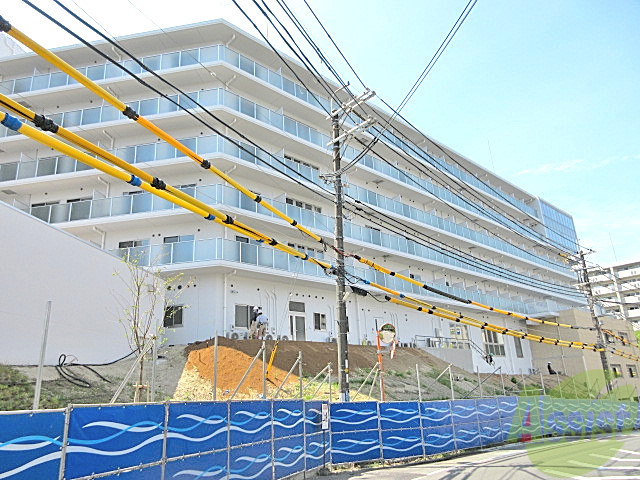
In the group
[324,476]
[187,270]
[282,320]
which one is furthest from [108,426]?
[282,320]

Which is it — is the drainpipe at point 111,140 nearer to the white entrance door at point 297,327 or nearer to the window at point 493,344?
the white entrance door at point 297,327

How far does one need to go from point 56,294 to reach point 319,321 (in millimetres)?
16604

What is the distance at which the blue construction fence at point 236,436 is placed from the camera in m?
5.64

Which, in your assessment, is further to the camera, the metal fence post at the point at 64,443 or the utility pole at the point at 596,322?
the utility pole at the point at 596,322

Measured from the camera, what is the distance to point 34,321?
15.2 m

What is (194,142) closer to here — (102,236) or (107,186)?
(107,186)

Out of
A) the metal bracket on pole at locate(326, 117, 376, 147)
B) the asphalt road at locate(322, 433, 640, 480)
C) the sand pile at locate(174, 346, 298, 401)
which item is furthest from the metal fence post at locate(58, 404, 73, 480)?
the sand pile at locate(174, 346, 298, 401)

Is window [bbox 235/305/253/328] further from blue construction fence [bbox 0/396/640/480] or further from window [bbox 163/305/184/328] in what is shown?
blue construction fence [bbox 0/396/640/480]

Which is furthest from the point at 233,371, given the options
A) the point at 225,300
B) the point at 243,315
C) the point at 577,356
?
A: the point at 577,356

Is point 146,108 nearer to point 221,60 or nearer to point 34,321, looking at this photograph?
point 221,60

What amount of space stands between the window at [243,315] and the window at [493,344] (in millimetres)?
24753

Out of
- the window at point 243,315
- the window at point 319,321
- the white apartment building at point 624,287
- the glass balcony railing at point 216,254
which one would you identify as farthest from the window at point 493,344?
the white apartment building at point 624,287

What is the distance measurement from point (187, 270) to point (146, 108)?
34.7ft

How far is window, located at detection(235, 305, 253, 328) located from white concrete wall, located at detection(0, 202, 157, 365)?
6.86 m
